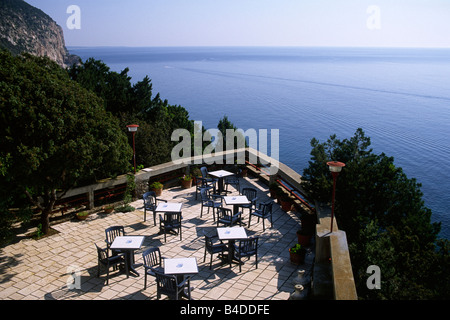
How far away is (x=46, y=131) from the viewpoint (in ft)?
32.6

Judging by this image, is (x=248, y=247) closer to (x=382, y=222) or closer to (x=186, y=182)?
(x=382, y=222)

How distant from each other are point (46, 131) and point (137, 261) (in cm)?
418

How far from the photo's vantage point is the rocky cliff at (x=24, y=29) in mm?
58875

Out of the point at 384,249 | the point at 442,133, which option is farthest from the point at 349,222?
the point at 442,133

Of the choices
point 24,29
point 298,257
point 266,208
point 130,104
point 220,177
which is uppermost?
point 24,29

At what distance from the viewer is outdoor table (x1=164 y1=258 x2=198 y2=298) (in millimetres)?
7967

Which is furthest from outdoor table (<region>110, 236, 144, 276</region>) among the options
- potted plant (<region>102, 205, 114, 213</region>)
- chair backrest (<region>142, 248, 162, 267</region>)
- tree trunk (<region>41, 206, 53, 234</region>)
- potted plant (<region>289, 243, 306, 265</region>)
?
potted plant (<region>289, 243, 306, 265</region>)

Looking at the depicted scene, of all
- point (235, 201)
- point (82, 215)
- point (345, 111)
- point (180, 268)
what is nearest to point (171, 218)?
point (235, 201)

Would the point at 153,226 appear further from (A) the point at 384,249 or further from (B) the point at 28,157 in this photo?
(A) the point at 384,249

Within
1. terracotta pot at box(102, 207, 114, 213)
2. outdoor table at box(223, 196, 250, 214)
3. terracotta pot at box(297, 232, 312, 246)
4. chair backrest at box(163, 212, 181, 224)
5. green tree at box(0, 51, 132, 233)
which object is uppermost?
green tree at box(0, 51, 132, 233)

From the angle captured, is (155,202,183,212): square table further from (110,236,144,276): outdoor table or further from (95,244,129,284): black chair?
(95,244,129,284): black chair

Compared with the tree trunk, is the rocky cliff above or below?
above

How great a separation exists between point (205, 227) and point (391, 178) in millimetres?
6228

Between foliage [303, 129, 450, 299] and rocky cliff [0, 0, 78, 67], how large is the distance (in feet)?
164
